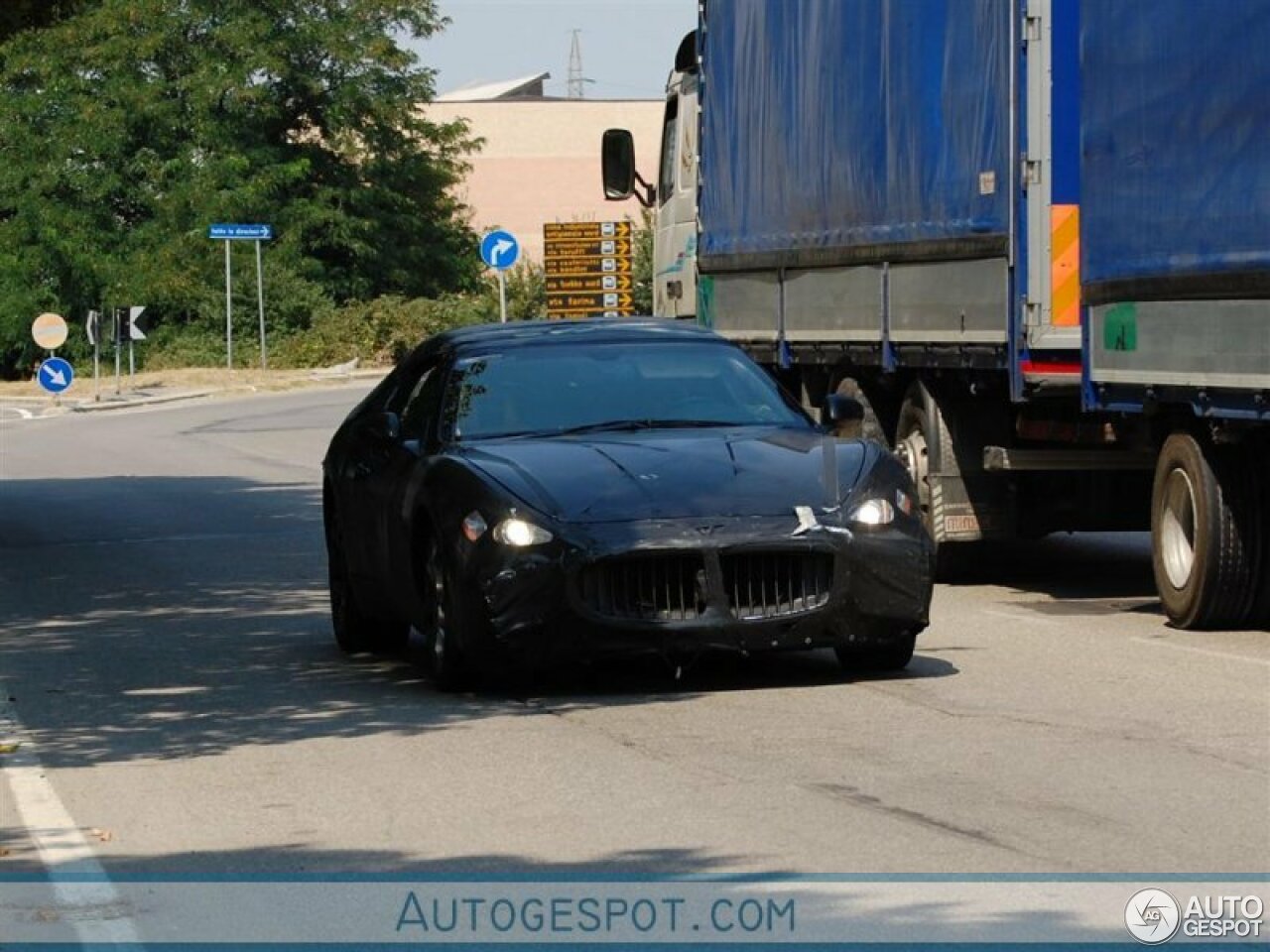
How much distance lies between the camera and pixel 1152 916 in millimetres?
6316

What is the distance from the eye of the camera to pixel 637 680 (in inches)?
440

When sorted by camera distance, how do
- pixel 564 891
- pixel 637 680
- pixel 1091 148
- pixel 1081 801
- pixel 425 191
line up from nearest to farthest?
1. pixel 564 891
2. pixel 1081 801
3. pixel 637 680
4. pixel 1091 148
5. pixel 425 191

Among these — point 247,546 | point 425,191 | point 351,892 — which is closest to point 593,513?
point 351,892

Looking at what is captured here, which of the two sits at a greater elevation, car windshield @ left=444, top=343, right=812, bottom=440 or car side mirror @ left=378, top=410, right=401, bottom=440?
car windshield @ left=444, top=343, right=812, bottom=440

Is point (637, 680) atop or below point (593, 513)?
below

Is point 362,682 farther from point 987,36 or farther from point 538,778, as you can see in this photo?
point 987,36

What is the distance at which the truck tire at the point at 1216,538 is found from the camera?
12.4m

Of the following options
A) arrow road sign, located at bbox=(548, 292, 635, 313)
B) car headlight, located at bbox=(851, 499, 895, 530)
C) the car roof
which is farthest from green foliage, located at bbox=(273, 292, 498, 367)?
car headlight, located at bbox=(851, 499, 895, 530)

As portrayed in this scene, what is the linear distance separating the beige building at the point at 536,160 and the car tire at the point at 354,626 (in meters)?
92.8

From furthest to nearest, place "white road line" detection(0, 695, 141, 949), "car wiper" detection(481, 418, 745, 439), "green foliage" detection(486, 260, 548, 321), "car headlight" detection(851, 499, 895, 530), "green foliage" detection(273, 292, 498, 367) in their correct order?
"green foliage" detection(486, 260, 548, 321)
"green foliage" detection(273, 292, 498, 367)
"car wiper" detection(481, 418, 745, 439)
"car headlight" detection(851, 499, 895, 530)
"white road line" detection(0, 695, 141, 949)

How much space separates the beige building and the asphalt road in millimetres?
91243

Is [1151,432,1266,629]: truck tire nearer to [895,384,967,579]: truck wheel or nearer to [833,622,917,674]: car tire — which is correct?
[833,622,917,674]: car tire

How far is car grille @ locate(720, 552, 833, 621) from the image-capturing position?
34.5 feet

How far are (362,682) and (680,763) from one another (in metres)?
2.98
